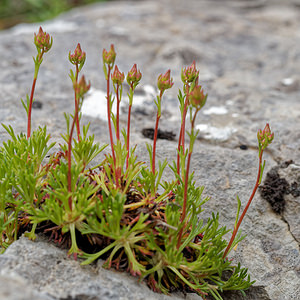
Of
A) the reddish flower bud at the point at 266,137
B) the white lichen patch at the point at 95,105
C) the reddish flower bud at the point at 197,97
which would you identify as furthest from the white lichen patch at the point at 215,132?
the reddish flower bud at the point at 197,97

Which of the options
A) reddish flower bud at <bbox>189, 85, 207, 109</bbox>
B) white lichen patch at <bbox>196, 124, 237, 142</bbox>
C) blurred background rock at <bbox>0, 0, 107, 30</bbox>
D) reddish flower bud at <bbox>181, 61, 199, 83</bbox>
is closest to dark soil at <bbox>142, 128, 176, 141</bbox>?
white lichen patch at <bbox>196, 124, 237, 142</bbox>

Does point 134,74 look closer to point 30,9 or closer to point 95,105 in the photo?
point 95,105

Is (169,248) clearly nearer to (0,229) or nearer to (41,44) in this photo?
(0,229)

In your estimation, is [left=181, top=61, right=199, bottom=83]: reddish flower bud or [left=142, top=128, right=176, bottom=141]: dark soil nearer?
[left=181, top=61, right=199, bottom=83]: reddish flower bud

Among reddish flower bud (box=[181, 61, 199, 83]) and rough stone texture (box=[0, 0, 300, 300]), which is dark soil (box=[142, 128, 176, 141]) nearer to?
rough stone texture (box=[0, 0, 300, 300])

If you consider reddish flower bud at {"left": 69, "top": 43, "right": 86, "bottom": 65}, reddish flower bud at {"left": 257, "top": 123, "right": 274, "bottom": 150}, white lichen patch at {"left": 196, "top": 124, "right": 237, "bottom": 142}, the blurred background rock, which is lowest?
white lichen patch at {"left": 196, "top": 124, "right": 237, "bottom": 142}

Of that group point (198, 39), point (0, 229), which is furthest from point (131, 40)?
point (0, 229)

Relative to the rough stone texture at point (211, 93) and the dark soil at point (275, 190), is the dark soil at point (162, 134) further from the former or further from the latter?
the dark soil at point (275, 190)

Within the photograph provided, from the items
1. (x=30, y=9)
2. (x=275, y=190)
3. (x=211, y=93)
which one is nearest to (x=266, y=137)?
(x=275, y=190)

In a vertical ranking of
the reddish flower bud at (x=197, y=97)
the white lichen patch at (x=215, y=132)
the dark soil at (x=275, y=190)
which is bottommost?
the dark soil at (x=275, y=190)
